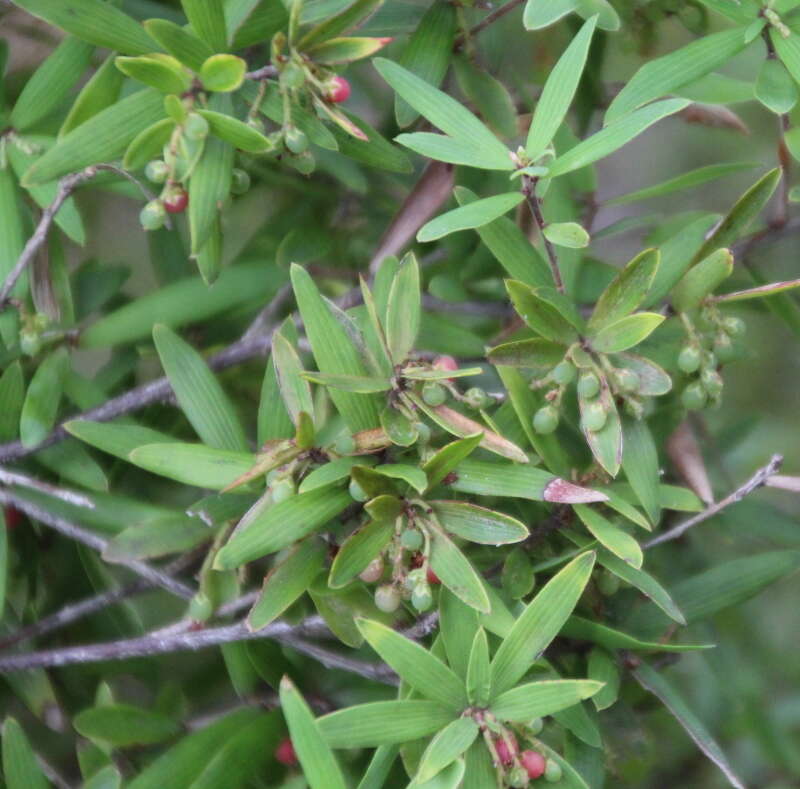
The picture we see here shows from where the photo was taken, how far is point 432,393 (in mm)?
703

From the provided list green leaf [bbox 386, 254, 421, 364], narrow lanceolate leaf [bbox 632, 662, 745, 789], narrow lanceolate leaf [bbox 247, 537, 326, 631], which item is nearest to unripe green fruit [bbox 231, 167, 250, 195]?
green leaf [bbox 386, 254, 421, 364]

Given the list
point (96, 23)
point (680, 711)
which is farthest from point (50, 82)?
point (680, 711)

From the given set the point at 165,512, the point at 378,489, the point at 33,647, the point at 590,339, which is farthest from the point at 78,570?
the point at 590,339

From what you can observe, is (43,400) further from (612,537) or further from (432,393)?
(612,537)

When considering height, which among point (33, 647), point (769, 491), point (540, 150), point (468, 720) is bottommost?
point (769, 491)

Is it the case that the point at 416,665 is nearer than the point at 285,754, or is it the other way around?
the point at 416,665

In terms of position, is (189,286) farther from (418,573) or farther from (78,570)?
(418,573)

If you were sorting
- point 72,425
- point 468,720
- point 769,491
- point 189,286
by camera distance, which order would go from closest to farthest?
point 468,720, point 72,425, point 189,286, point 769,491

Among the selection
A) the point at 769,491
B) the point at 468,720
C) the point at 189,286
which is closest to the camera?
the point at 468,720

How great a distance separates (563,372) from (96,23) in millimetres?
402

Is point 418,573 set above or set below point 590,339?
below

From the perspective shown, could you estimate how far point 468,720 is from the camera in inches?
26.6

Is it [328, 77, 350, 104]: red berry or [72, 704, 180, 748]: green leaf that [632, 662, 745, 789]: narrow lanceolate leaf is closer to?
[72, 704, 180, 748]: green leaf

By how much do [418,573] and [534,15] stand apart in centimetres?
39
